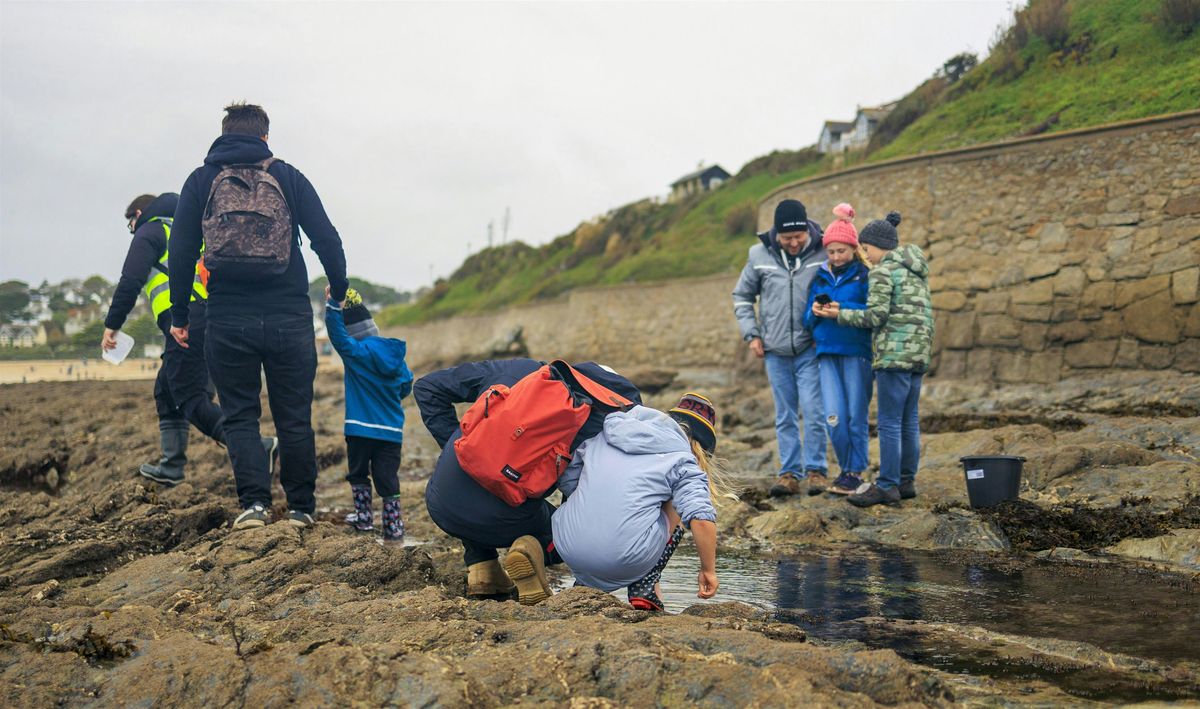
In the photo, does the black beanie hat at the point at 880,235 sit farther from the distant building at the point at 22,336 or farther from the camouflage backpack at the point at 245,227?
the distant building at the point at 22,336

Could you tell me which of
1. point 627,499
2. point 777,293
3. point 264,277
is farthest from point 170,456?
point 627,499

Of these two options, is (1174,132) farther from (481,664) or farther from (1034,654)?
(481,664)

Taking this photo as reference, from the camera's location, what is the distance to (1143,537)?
5469mm

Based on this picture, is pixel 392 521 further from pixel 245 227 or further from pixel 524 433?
pixel 524 433

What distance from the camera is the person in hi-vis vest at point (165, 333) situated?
21.4 ft

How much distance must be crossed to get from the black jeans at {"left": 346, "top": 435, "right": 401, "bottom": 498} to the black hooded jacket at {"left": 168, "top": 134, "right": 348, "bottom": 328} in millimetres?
918

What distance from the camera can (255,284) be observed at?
542 cm

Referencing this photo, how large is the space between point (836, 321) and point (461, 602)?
4.37 metres

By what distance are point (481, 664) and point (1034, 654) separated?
183 cm

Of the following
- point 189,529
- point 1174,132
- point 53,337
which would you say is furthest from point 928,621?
point 53,337

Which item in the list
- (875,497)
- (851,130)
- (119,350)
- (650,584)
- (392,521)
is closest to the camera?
(650,584)

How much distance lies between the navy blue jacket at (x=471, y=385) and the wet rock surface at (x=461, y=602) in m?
0.68

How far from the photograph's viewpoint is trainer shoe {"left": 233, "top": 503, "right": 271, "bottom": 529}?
5082 mm

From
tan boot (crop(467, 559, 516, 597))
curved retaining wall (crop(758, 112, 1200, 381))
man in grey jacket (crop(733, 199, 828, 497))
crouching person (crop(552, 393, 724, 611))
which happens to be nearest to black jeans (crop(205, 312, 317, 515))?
tan boot (crop(467, 559, 516, 597))
